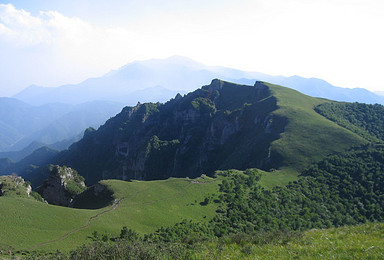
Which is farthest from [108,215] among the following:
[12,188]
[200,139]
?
[200,139]

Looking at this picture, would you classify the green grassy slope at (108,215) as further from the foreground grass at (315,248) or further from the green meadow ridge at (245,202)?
the foreground grass at (315,248)

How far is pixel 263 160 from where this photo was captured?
293 feet

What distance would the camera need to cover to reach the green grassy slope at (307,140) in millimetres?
81062

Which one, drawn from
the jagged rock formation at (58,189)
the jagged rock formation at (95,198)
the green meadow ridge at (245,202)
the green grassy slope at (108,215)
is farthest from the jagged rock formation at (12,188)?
the jagged rock formation at (58,189)

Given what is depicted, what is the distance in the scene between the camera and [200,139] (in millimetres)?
158000

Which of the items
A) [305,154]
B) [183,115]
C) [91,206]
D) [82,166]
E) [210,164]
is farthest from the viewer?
[82,166]

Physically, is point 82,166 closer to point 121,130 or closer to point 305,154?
point 121,130

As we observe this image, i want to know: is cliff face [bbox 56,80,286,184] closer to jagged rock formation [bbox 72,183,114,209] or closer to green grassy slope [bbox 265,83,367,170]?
green grassy slope [bbox 265,83,367,170]

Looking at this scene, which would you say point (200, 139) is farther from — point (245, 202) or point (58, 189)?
point (245, 202)

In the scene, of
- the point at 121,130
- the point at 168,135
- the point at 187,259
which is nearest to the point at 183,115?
the point at 168,135

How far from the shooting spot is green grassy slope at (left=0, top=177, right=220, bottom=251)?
37.3 meters

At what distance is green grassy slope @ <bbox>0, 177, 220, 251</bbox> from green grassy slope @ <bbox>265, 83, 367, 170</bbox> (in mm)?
30919

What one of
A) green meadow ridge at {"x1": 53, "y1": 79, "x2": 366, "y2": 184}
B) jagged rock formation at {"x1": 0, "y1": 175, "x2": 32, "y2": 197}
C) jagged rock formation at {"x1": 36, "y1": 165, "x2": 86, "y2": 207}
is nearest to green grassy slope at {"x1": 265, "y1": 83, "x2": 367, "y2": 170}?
green meadow ridge at {"x1": 53, "y1": 79, "x2": 366, "y2": 184}

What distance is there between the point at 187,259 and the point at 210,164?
118016mm
